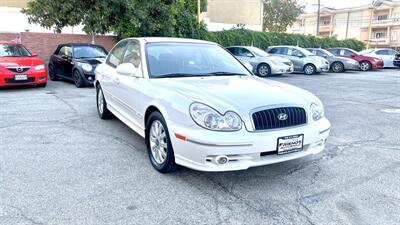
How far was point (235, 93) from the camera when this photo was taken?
11.4 feet

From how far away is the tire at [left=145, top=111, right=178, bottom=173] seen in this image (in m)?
3.44

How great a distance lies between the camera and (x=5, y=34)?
1329 cm

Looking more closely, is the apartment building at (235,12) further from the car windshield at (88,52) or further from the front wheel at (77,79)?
the front wheel at (77,79)

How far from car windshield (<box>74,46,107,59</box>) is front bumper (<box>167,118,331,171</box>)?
27.7ft

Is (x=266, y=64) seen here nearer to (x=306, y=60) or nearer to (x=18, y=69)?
(x=306, y=60)

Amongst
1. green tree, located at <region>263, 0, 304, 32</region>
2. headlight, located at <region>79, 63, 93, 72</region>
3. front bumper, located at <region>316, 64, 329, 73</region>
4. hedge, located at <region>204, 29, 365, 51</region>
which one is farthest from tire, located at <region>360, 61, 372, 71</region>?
green tree, located at <region>263, 0, 304, 32</region>

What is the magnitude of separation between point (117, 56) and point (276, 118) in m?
3.21

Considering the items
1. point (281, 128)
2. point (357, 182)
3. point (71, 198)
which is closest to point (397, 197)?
point (357, 182)

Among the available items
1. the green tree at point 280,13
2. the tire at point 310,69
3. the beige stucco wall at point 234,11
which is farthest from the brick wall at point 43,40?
the green tree at point 280,13

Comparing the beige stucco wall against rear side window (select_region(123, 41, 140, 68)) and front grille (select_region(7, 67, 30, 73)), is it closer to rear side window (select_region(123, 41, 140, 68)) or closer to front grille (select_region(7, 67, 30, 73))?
front grille (select_region(7, 67, 30, 73))

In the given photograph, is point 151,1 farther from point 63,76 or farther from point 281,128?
point 281,128

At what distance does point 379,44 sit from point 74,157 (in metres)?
53.5

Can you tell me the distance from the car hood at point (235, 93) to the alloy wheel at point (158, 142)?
461 mm

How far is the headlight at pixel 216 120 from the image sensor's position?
121 inches
